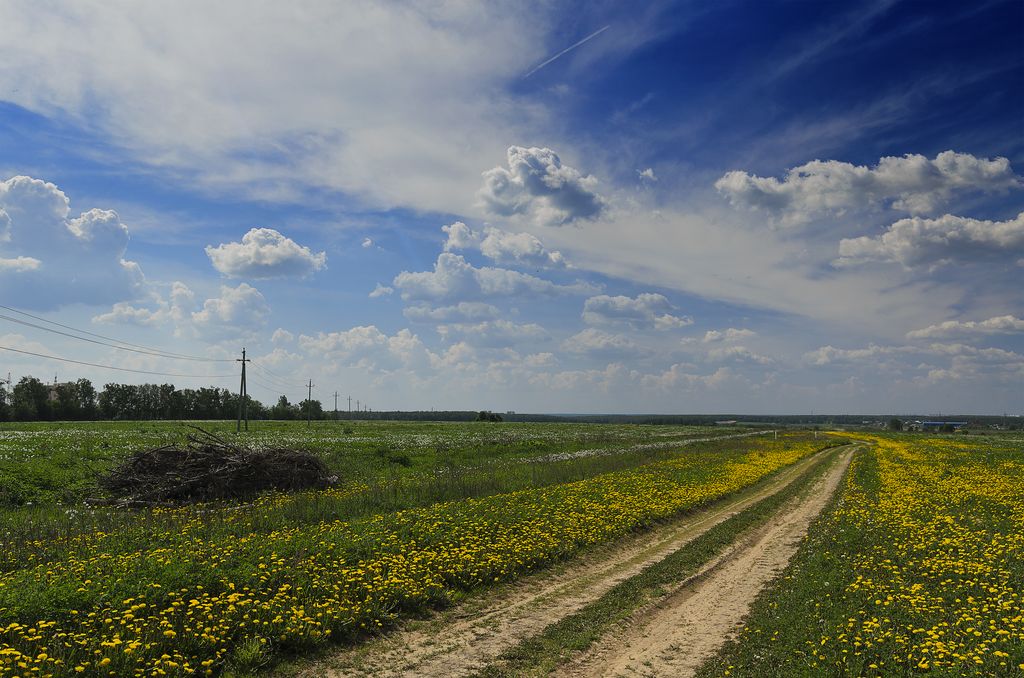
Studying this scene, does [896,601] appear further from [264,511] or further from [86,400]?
[86,400]

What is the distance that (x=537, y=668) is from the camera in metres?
8.29

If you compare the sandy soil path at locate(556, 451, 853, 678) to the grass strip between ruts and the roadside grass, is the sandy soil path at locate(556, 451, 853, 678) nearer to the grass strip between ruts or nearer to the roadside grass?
the grass strip between ruts

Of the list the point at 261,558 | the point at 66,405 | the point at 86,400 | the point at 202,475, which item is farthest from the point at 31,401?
the point at 261,558

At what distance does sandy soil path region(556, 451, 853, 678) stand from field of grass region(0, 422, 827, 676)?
3.33 m

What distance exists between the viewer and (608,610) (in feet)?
35.1

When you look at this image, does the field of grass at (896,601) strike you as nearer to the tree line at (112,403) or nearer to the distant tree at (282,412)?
the tree line at (112,403)

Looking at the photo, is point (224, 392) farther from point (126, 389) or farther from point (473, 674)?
point (473, 674)

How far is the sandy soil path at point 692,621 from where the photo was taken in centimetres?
846

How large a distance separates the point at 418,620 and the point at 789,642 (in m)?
6.29

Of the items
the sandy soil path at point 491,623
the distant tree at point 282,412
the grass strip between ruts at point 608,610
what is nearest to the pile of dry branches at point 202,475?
the sandy soil path at point 491,623

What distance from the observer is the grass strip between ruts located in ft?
27.8

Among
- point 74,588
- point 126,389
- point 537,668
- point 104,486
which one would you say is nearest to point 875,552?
point 537,668

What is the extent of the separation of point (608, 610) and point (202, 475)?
17.1 m

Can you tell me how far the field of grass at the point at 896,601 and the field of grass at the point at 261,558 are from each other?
5.28 m
